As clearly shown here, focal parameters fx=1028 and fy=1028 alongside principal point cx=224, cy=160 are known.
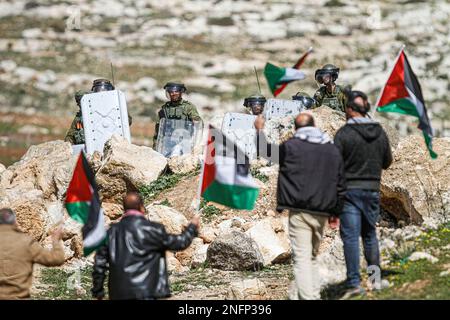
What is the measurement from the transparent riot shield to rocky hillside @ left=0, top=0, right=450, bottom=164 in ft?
65.7

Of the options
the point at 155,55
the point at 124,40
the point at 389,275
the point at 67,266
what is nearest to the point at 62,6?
the point at 124,40

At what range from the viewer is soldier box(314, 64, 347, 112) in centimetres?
1848

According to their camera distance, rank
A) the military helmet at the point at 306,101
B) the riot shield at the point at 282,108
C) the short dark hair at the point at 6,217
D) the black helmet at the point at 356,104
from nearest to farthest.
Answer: the short dark hair at the point at 6,217 < the black helmet at the point at 356,104 < the riot shield at the point at 282,108 < the military helmet at the point at 306,101

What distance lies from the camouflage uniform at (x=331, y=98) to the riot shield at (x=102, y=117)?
357cm

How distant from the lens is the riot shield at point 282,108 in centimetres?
1931

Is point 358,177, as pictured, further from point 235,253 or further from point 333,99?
point 333,99

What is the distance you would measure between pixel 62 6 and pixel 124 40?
7.12 metres

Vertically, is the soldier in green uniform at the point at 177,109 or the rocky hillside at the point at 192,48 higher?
the rocky hillside at the point at 192,48

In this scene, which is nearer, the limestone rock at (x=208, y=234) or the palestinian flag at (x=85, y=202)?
the palestinian flag at (x=85, y=202)

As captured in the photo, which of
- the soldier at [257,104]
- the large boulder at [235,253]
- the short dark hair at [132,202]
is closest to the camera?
the short dark hair at [132,202]

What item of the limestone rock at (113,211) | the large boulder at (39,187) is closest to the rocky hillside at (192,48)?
the large boulder at (39,187)

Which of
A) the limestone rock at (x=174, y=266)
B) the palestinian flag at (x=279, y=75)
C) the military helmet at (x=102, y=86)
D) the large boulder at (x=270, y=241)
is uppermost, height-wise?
the military helmet at (x=102, y=86)

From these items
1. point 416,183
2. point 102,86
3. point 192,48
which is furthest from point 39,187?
point 192,48

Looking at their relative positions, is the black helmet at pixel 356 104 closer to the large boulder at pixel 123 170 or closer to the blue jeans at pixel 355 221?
the blue jeans at pixel 355 221
